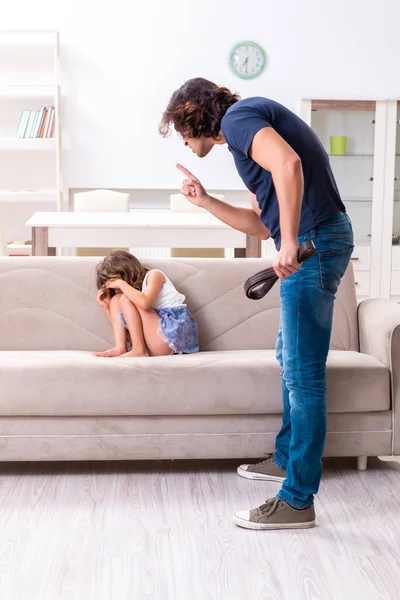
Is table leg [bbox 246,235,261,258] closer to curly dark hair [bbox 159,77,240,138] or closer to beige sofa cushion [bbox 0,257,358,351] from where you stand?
beige sofa cushion [bbox 0,257,358,351]

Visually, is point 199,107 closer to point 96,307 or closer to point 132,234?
point 96,307

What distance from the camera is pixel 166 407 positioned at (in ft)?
7.88

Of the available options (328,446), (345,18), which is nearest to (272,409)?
(328,446)

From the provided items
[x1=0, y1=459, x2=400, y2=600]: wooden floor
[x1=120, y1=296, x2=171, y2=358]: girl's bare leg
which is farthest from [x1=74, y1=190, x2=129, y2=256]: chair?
[x1=0, y1=459, x2=400, y2=600]: wooden floor

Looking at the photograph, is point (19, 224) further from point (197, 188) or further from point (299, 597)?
point (299, 597)

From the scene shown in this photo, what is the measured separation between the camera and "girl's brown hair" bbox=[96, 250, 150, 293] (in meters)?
2.80

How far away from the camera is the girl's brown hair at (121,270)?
9.18 feet

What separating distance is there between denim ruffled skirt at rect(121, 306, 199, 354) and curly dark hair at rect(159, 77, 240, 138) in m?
0.84

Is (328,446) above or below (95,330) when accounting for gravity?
below

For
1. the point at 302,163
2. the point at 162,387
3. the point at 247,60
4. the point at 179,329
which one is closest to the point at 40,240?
the point at 179,329

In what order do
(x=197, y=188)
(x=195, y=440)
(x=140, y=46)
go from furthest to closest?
(x=140, y=46), (x=195, y=440), (x=197, y=188)

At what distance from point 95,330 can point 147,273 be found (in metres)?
0.29

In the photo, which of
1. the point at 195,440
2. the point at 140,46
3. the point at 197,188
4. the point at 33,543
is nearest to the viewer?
the point at 33,543

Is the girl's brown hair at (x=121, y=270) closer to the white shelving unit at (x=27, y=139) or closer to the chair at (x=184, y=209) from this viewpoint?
the chair at (x=184, y=209)
